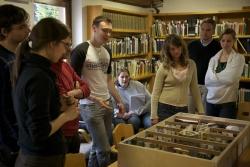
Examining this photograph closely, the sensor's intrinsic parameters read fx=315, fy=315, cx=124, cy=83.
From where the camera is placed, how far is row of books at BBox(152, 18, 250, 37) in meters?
4.74

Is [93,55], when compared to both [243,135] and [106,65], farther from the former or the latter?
[243,135]

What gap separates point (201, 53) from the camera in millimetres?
3508

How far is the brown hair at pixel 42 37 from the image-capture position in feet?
4.26

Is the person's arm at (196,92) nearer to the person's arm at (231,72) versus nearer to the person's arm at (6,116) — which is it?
the person's arm at (231,72)

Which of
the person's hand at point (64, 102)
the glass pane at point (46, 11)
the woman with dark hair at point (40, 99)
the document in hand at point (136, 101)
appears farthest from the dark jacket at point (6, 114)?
the document in hand at point (136, 101)

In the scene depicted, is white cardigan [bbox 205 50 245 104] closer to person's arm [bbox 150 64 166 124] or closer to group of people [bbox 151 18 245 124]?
group of people [bbox 151 18 245 124]

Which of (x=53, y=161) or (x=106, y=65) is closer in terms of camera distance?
(x=53, y=161)

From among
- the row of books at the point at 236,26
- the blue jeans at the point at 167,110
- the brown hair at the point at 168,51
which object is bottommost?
the blue jeans at the point at 167,110

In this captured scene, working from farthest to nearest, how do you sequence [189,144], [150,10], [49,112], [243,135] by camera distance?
[150,10] < [243,135] < [189,144] < [49,112]

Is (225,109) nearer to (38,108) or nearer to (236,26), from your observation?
(38,108)

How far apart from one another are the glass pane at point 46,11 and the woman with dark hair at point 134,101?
107cm

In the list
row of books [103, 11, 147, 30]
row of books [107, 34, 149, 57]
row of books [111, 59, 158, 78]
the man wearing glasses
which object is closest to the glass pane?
row of books [103, 11, 147, 30]

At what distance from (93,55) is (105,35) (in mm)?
188

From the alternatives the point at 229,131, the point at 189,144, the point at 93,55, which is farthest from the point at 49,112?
the point at 93,55
